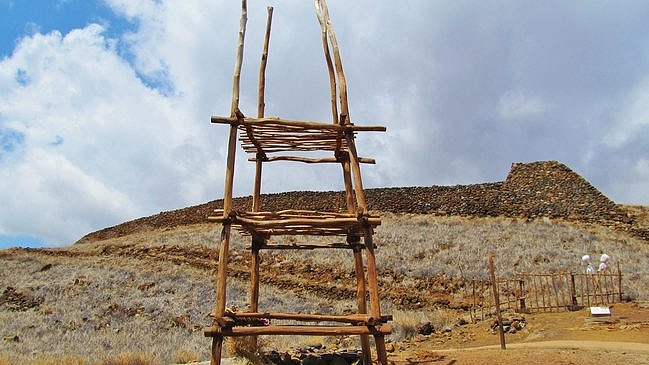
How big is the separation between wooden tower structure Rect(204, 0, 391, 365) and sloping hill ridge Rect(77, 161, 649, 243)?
22.1 meters

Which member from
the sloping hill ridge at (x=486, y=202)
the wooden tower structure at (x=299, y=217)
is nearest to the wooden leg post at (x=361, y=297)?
the wooden tower structure at (x=299, y=217)

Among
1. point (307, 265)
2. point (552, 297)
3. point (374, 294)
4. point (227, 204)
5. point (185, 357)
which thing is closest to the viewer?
point (374, 294)

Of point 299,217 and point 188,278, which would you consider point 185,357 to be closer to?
point 299,217

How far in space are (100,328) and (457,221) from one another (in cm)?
1919

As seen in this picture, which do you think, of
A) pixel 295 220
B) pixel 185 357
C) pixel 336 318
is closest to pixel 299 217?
pixel 295 220

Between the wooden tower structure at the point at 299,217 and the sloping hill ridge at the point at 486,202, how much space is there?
871 inches

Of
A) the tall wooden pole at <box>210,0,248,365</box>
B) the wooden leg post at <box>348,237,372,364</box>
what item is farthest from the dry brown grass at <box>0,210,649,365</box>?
the tall wooden pole at <box>210,0,248,365</box>

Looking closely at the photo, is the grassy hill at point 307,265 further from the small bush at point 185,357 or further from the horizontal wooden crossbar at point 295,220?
the horizontal wooden crossbar at point 295,220

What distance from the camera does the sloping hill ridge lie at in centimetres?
2767

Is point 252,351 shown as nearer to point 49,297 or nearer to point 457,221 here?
point 49,297

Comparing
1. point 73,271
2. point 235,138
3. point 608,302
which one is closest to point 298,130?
point 235,138

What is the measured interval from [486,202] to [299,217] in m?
25.2

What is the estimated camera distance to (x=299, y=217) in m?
6.18

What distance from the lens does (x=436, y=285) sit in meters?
18.1
